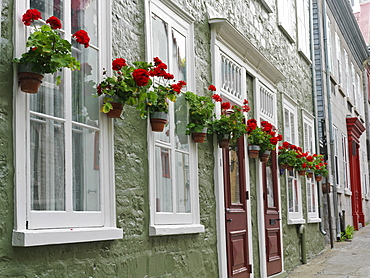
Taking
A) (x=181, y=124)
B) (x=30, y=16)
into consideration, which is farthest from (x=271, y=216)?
(x=30, y=16)

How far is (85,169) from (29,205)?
0.82 meters

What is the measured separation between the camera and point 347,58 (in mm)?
21688

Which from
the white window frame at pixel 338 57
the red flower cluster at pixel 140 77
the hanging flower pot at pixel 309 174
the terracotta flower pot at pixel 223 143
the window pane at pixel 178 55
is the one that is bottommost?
the hanging flower pot at pixel 309 174

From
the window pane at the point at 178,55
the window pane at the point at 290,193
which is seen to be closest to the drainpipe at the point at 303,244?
the window pane at the point at 290,193

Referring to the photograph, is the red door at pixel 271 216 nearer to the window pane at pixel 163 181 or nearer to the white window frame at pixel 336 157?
the window pane at pixel 163 181

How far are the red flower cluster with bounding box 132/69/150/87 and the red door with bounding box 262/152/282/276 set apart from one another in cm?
512

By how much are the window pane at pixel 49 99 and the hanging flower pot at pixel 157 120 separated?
1331mm

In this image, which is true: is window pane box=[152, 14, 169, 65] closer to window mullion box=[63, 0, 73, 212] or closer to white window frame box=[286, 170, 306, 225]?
window mullion box=[63, 0, 73, 212]

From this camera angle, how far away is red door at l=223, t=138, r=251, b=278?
7.77m

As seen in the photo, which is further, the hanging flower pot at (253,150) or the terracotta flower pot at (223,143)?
the hanging flower pot at (253,150)

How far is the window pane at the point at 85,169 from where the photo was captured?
183 inches

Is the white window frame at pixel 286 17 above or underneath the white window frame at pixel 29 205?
above

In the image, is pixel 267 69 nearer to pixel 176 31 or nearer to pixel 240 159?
pixel 240 159

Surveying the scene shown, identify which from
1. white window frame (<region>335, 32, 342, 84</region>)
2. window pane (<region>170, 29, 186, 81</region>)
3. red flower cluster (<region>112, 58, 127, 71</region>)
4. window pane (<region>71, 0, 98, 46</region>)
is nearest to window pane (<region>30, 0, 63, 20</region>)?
window pane (<region>71, 0, 98, 46</region>)
